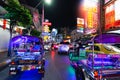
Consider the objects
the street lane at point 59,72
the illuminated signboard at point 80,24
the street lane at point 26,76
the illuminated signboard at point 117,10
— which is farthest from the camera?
the illuminated signboard at point 80,24

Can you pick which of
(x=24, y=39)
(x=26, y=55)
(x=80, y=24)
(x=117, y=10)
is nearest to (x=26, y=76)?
(x=26, y=55)

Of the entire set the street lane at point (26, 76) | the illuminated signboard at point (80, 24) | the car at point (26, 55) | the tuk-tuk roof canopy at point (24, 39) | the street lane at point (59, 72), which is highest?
the illuminated signboard at point (80, 24)

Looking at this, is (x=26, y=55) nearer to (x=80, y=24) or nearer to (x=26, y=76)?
(x=26, y=76)

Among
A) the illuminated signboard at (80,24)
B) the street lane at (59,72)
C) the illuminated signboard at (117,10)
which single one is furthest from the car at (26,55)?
the illuminated signboard at (80,24)

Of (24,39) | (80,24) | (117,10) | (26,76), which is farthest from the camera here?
(80,24)

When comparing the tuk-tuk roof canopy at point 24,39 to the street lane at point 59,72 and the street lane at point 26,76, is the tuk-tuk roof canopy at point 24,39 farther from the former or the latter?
the street lane at point 59,72

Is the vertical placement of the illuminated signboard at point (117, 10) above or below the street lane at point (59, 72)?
above

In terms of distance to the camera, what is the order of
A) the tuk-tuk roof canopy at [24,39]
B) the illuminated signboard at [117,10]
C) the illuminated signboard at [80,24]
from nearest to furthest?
the tuk-tuk roof canopy at [24,39] < the illuminated signboard at [117,10] < the illuminated signboard at [80,24]

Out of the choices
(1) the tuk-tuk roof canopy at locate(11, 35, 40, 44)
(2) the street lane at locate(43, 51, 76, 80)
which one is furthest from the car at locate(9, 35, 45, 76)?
(2) the street lane at locate(43, 51, 76, 80)

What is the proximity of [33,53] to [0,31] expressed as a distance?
2248 centimetres

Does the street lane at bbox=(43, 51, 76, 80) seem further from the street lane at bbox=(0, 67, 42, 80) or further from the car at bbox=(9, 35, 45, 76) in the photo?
the car at bbox=(9, 35, 45, 76)

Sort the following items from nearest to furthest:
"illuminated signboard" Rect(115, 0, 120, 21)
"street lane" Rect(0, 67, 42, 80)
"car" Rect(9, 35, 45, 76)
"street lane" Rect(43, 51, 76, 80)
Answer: "car" Rect(9, 35, 45, 76)
"street lane" Rect(0, 67, 42, 80)
"street lane" Rect(43, 51, 76, 80)
"illuminated signboard" Rect(115, 0, 120, 21)

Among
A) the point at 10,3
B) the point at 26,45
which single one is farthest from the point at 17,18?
the point at 26,45

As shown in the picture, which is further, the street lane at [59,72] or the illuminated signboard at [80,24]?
the illuminated signboard at [80,24]
